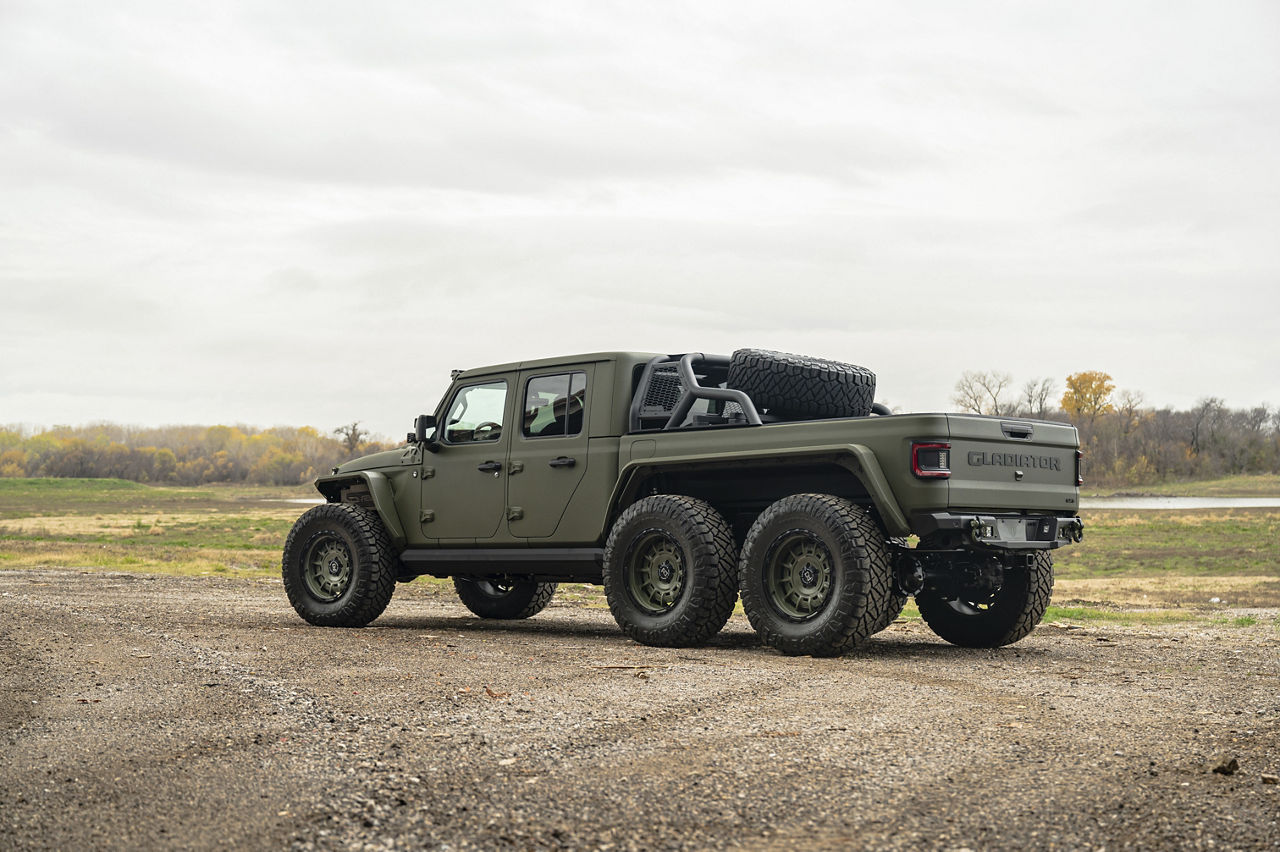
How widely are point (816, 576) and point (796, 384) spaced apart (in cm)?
163

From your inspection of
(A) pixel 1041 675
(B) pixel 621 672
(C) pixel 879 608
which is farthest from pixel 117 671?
(A) pixel 1041 675

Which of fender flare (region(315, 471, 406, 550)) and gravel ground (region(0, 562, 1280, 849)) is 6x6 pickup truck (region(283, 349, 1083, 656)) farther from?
gravel ground (region(0, 562, 1280, 849))

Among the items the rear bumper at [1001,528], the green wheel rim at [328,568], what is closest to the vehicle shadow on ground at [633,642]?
the green wheel rim at [328,568]

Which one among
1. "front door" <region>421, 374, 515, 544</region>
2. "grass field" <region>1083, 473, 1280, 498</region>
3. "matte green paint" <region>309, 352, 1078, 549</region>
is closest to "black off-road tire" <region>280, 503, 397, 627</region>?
"matte green paint" <region>309, 352, 1078, 549</region>

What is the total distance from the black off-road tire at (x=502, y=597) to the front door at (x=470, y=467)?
1.55m

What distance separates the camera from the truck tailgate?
8.27 metres

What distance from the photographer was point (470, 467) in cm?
1103

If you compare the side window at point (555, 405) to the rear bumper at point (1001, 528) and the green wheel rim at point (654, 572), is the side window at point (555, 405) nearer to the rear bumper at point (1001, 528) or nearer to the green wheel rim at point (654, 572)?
the green wheel rim at point (654, 572)

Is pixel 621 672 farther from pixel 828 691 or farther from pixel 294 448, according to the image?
pixel 294 448

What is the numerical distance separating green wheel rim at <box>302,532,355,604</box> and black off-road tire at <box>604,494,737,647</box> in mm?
3016

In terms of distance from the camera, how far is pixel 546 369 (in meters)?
10.7

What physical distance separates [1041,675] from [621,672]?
8.78 feet

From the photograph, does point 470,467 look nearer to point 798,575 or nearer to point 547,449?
point 547,449

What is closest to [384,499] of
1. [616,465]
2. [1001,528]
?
[616,465]
